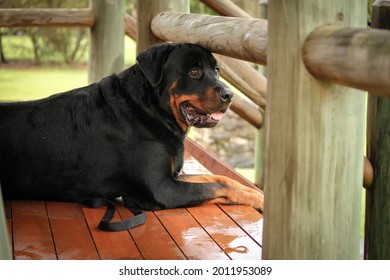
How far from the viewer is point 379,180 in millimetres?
3436

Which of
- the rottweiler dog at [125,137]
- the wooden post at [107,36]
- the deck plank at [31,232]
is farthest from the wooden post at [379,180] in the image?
the wooden post at [107,36]

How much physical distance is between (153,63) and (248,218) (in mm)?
888

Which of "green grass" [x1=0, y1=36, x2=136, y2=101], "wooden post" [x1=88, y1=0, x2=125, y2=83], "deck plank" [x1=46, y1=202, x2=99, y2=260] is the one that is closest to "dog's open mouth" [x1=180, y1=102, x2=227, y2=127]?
"deck plank" [x1=46, y1=202, x2=99, y2=260]

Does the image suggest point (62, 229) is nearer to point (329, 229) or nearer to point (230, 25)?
point (230, 25)

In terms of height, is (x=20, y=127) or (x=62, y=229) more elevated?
(x=20, y=127)

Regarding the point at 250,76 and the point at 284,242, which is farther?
the point at 250,76

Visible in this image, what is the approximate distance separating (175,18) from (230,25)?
1.08m

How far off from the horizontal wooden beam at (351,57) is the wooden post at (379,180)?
1.09m

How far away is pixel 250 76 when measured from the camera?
5316mm

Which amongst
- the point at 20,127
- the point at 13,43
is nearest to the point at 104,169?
the point at 20,127

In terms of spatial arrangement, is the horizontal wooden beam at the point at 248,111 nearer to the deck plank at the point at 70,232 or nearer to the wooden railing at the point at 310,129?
the deck plank at the point at 70,232

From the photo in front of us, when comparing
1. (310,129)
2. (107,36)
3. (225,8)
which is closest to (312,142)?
(310,129)

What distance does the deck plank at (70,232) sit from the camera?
3.11 m

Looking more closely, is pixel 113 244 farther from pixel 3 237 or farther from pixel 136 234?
pixel 3 237
